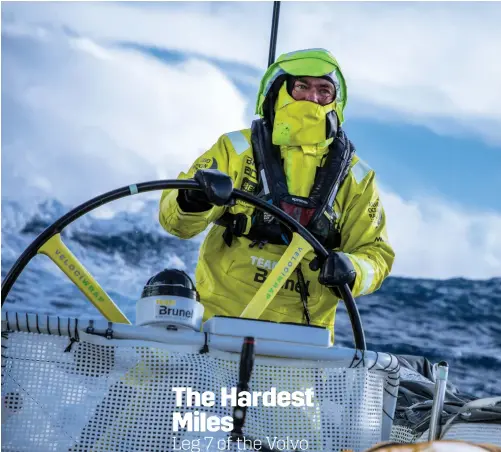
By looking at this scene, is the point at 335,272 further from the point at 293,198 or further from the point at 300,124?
the point at 300,124

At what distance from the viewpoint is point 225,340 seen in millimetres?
2420

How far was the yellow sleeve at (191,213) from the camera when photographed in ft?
11.1

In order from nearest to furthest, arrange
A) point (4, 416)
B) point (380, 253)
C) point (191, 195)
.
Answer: point (4, 416), point (191, 195), point (380, 253)

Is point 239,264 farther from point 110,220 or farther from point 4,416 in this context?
point 110,220

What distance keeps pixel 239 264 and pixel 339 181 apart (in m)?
0.50

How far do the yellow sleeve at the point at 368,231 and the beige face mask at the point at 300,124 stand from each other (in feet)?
0.85

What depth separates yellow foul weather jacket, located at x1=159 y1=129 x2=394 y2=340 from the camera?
3.71 metres

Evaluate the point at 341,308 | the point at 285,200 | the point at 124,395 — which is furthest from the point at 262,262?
the point at 341,308

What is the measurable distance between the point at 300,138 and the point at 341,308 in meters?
7.27

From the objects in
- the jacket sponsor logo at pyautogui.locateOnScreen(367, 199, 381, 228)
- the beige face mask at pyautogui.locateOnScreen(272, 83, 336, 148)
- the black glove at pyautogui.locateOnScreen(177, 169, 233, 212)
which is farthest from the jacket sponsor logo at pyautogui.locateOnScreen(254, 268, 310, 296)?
the black glove at pyautogui.locateOnScreen(177, 169, 233, 212)

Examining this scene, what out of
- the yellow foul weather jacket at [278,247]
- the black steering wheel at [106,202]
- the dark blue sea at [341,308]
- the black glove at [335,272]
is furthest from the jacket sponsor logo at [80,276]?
the dark blue sea at [341,308]

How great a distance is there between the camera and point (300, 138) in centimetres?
374

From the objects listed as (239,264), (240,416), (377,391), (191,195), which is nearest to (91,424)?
(240,416)

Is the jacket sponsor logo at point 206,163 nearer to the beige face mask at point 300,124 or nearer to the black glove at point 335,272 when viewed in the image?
the beige face mask at point 300,124
